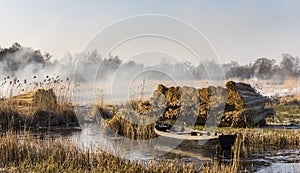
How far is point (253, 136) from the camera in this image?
13.6 meters

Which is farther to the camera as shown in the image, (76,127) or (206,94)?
(76,127)

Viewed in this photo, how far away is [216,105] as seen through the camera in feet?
59.8

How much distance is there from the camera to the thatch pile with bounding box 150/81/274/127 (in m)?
17.7

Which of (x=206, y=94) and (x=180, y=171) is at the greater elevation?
(x=206, y=94)

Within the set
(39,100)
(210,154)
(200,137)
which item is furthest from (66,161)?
(39,100)

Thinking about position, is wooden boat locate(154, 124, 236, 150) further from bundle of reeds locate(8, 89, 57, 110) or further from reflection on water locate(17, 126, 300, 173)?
bundle of reeds locate(8, 89, 57, 110)

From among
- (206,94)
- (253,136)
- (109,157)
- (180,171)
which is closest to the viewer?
(180,171)

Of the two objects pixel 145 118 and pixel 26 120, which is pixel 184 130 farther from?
pixel 26 120

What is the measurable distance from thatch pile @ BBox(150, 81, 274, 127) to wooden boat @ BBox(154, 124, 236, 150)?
3480mm

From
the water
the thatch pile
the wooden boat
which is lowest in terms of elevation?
the water

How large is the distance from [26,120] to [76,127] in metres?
2.58

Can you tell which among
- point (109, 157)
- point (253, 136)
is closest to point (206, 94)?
point (253, 136)

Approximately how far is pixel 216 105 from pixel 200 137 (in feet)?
19.1

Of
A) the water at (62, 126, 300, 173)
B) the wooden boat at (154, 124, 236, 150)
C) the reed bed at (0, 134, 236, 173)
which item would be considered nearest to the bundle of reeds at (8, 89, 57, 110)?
the wooden boat at (154, 124, 236, 150)
